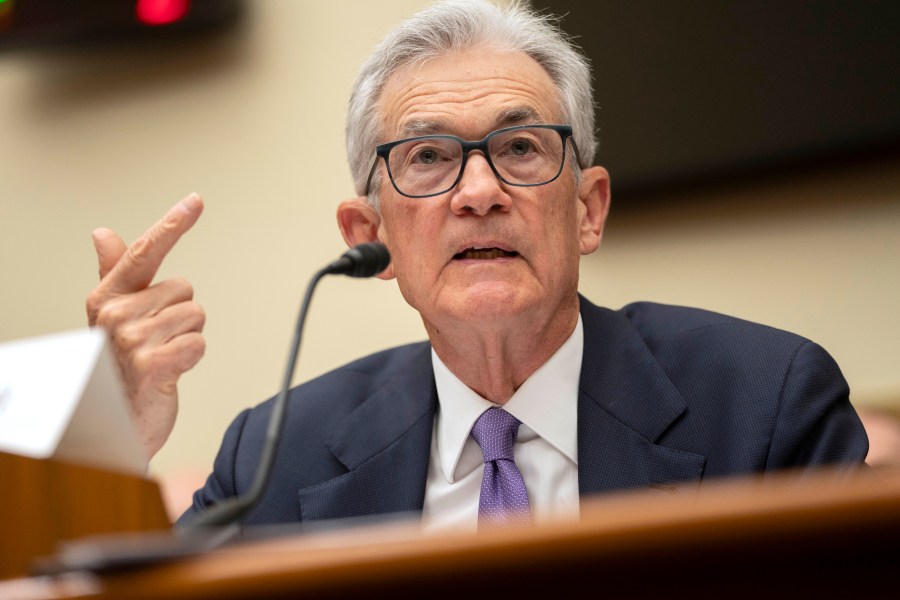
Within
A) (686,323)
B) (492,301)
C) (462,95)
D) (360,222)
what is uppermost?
(462,95)

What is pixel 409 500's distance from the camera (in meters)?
1.71

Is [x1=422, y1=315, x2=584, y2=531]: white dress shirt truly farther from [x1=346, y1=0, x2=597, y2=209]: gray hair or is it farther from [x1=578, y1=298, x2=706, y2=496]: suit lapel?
[x1=346, y1=0, x2=597, y2=209]: gray hair

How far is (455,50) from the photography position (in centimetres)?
191

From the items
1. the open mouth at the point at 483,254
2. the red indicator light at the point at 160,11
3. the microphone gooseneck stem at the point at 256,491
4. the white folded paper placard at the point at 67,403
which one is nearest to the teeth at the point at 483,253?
the open mouth at the point at 483,254

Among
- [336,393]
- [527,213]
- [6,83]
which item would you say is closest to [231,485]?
[336,393]

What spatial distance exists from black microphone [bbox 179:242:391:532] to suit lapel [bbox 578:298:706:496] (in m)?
0.55

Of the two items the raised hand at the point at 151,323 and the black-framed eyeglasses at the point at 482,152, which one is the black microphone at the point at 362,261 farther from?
the black-framed eyeglasses at the point at 482,152

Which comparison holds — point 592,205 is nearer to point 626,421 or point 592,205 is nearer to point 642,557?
point 626,421

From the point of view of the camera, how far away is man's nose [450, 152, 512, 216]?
1.71 m

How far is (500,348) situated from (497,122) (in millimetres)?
401

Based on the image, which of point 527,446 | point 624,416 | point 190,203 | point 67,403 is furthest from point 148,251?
point 624,416

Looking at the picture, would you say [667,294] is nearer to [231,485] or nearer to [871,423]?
[871,423]

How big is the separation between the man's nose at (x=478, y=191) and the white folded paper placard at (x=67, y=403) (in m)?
0.76

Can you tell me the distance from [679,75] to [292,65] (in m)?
1.01
